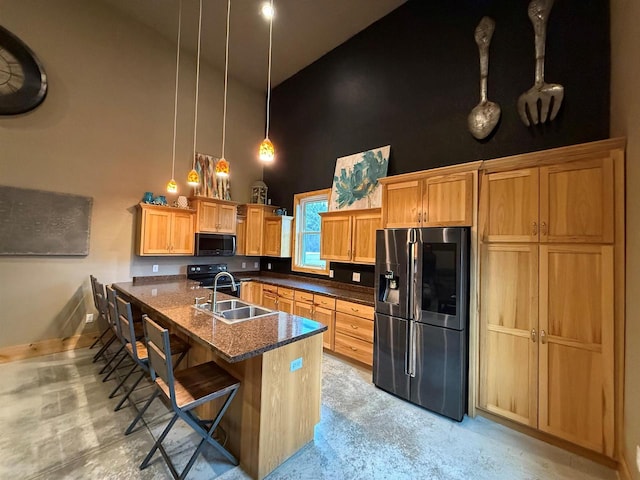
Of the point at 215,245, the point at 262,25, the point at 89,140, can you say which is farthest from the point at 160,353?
the point at 262,25

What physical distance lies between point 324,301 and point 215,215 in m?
2.62

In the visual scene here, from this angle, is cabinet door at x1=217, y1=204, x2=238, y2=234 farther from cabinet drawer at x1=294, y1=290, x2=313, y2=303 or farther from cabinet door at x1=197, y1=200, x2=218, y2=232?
cabinet drawer at x1=294, y1=290, x2=313, y2=303

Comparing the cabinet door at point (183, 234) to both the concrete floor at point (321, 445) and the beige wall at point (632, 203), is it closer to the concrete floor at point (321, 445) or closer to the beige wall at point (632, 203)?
the concrete floor at point (321, 445)

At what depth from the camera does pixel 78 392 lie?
8.90 ft

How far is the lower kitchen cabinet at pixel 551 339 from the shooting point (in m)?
1.97

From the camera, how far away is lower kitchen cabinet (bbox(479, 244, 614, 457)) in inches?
77.6

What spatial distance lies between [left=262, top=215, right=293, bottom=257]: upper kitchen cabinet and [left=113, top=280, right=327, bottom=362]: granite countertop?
250cm

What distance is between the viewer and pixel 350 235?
13.0 feet

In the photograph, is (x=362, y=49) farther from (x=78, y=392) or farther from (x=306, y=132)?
(x=78, y=392)

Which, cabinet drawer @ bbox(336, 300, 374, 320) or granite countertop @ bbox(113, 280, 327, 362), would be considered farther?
cabinet drawer @ bbox(336, 300, 374, 320)

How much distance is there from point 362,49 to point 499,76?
229 centimetres

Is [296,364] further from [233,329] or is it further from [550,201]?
[550,201]

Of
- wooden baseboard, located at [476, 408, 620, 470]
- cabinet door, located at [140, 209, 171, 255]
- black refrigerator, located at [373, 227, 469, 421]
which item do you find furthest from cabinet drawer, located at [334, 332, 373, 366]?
cabinet door, located at [140, 209, 171, 255]

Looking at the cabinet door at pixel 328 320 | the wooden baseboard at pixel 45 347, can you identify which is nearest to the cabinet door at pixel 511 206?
the cabinet door at pixel 328 320
